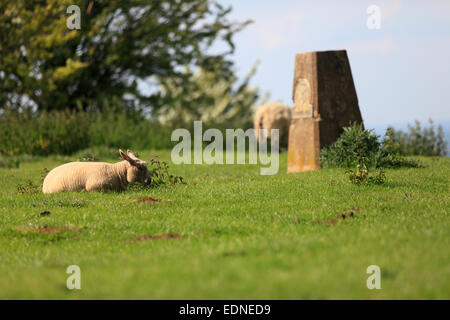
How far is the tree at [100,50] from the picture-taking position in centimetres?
3105

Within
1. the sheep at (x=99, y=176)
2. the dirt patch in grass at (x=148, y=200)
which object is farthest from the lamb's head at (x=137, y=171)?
the dirt patch in grass at (x=148, y=200)

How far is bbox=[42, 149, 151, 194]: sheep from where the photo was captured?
11594 millimetres

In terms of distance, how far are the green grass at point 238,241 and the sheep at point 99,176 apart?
49cm

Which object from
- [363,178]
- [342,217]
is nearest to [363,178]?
[363,178]

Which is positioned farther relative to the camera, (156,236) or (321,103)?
(321,103)

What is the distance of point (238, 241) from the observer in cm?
690

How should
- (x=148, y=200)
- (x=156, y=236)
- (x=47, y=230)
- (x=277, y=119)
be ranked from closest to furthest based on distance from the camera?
(x=156, y=236), (x=47, y=230), (x=148, y=200), (x=277, y=119)

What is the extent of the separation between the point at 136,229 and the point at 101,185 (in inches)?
144

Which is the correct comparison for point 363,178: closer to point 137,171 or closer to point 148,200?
point 148,200

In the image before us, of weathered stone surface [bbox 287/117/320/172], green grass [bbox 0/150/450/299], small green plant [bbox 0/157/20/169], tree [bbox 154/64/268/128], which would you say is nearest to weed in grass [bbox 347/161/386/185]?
green grass [bbox 0/150/450/299]

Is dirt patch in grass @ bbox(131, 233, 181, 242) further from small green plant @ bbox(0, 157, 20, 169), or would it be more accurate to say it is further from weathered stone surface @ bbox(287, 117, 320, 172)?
small green plant @ bbox(0, 157, 20, 169)

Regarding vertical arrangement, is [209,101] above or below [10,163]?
above

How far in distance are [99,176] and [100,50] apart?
25.4 meters

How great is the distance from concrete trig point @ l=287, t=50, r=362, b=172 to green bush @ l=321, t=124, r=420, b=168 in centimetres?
80
